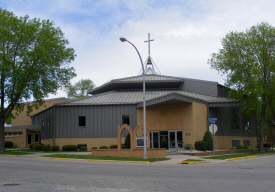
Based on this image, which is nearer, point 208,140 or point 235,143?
point 208,140

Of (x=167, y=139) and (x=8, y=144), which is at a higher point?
(x=167, y=139)

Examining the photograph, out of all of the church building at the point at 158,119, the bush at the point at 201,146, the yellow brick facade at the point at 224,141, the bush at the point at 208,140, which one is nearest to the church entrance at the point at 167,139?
the church building at the point at 158,119

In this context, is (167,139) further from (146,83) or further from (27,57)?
(27,57)

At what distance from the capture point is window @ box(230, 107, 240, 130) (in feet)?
127

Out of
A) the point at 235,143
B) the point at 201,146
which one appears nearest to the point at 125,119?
the point at 201,146

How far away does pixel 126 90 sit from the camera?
1737 inches

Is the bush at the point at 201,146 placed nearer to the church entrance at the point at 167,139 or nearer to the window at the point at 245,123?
the church entrance at the point at 167,139

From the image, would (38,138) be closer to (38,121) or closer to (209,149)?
(38,121)

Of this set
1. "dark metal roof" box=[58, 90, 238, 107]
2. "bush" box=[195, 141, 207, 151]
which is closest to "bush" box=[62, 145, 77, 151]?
"dark metal roof" box=[58, 90, 238, 107]

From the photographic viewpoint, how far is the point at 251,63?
35125 millimetres

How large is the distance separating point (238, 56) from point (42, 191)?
101ft

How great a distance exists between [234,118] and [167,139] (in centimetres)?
964

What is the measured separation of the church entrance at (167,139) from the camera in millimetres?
34906

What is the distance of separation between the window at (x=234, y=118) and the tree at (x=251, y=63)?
249 cm
